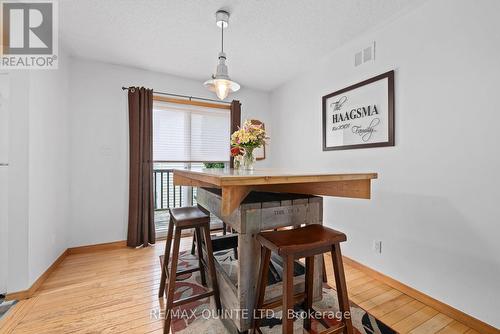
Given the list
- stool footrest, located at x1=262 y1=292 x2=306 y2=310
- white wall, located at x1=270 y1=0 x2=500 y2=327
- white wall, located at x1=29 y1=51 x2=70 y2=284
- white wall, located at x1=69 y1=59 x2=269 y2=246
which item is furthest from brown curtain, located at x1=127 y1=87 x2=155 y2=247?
white wall, located at x1=270 y1=0 x2=500 y2=327

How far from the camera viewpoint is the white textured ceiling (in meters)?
1.89

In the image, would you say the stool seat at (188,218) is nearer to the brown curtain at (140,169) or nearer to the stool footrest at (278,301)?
the stool footrest at (278,301)

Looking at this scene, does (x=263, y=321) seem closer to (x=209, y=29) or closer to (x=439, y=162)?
(x=439, y=162)

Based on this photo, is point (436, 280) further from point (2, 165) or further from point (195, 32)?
point (2, 165)

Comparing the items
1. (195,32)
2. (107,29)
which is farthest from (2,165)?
(195,32)

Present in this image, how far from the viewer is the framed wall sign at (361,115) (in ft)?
6.92

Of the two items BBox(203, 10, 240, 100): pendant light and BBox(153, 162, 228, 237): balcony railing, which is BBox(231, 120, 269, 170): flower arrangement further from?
BBox(153, 162, 228, 237): balcony railing

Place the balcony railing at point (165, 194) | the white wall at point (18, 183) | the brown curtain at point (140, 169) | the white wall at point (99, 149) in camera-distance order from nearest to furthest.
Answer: the white wall at point (18, 183), the white wall at point (99, 149), the brown curtain at point (140, 169), the balcony railing at point (165, 194)

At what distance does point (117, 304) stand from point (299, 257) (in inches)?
64.2

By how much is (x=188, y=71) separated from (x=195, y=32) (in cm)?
98

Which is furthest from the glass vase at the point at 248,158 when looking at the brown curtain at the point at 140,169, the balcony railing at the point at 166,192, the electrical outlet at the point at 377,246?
the balcony railing at the point at 166,192

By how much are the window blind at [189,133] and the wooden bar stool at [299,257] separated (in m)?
2.50

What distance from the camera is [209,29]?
87.0 inches

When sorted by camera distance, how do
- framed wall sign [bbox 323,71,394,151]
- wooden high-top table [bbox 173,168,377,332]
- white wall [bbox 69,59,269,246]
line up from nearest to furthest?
wooden high-top table [bbox 173,168,377,332]
framed wall sign [bbox 323,71,394,151]
white wall [bbox 69,59,269,246]
